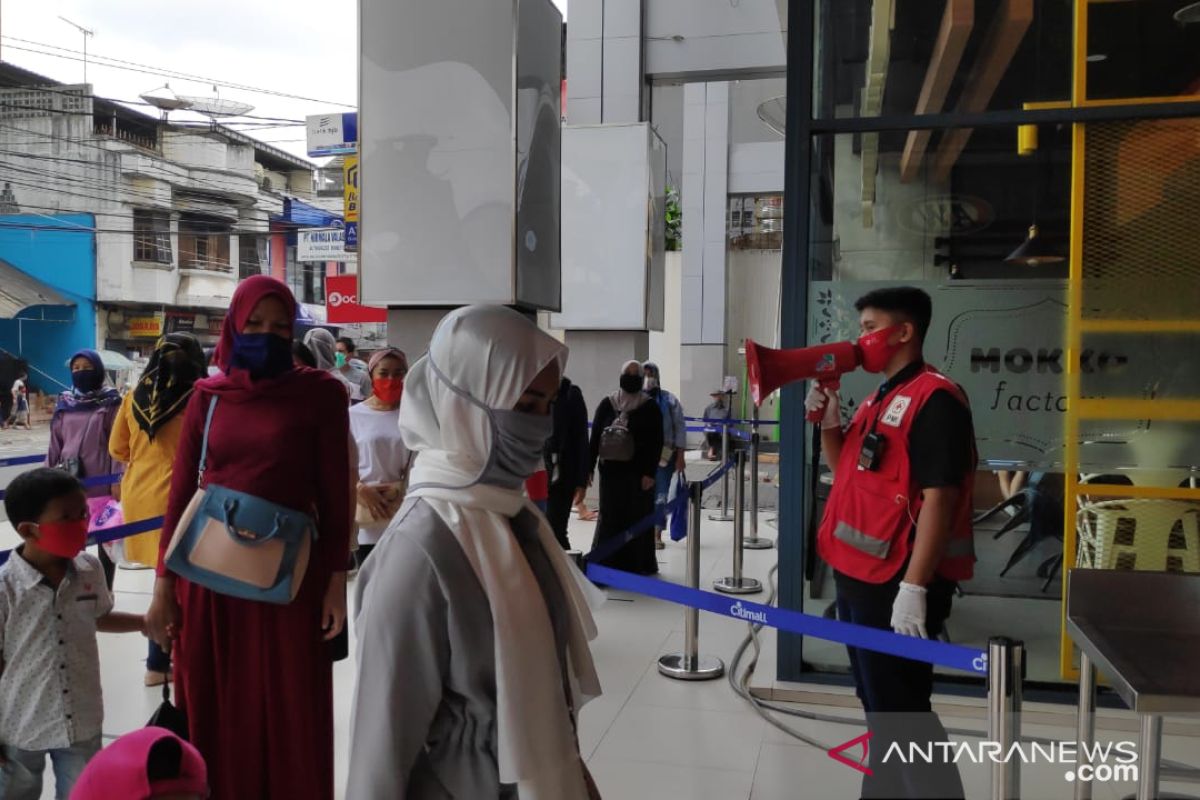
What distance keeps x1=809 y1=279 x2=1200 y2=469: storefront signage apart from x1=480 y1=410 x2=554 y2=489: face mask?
3.04 m

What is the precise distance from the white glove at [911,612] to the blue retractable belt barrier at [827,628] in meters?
0.09

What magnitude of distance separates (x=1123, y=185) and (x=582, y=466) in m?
3.74

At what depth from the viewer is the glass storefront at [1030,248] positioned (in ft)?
13.8

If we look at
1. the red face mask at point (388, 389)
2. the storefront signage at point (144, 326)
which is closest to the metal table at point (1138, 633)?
the red face mask at point (388, 389)

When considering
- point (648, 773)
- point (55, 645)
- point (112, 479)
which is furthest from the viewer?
point (112, 479)

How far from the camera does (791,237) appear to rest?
14.5 feet

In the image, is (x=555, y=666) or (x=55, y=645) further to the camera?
(x=55, y=645)

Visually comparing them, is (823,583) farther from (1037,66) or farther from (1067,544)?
(1037,66)

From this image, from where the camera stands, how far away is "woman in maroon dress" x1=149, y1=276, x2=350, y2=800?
2492 mm

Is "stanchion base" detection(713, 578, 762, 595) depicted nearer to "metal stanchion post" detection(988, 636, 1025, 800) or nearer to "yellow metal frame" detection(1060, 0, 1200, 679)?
"yellow metal frame" detection(1060, 0, 1200, 679)

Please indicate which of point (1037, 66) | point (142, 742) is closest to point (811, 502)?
point (1037, 66)

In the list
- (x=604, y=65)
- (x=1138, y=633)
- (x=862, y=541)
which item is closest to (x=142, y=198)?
(x=604, y=65)

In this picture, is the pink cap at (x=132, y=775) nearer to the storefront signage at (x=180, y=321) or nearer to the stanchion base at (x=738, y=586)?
the stanchion base at (x=738, y=586)

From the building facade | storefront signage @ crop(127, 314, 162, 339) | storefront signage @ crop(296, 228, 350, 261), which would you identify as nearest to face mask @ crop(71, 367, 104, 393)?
storefront signage @ crop(296, 228, 350, 261)
